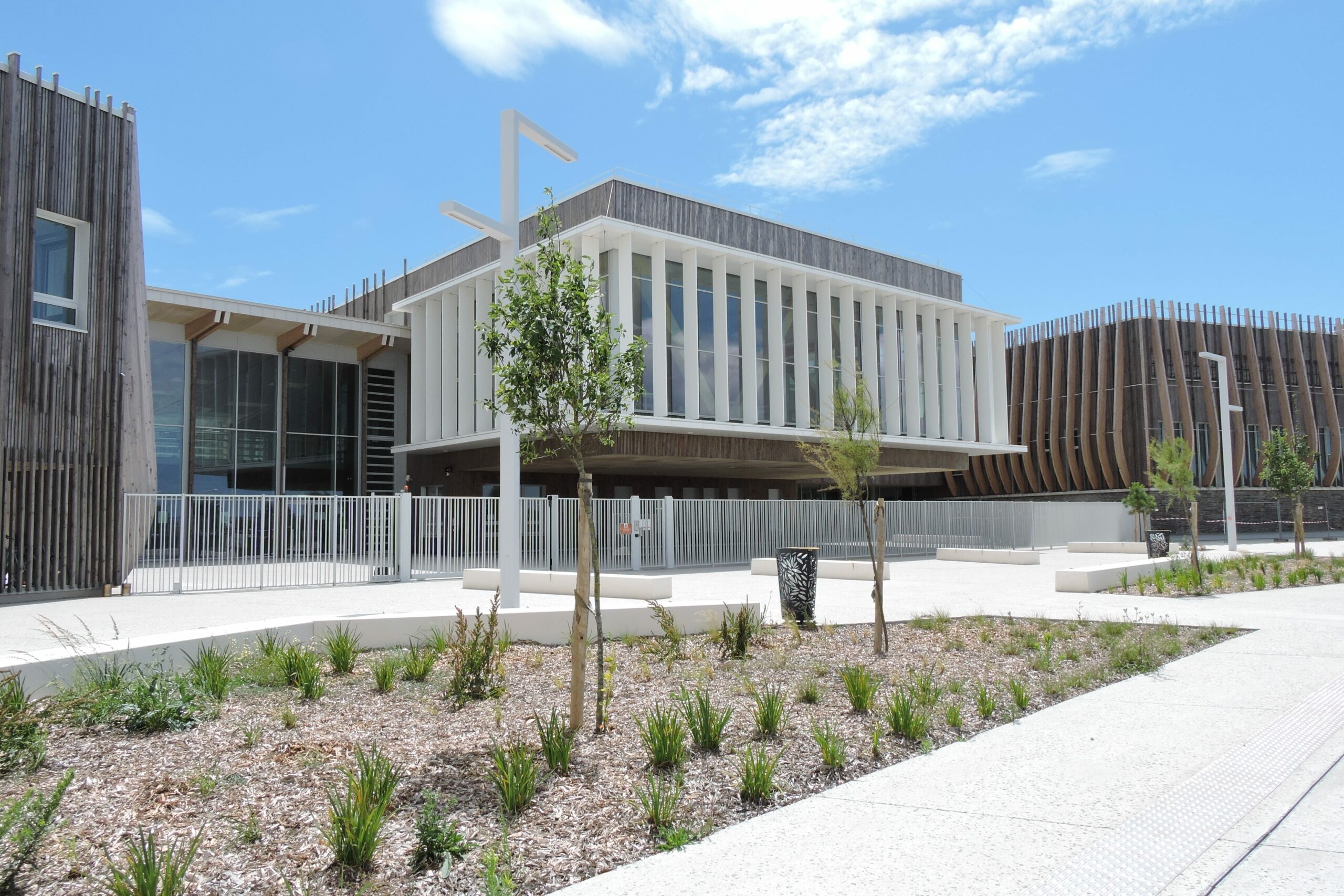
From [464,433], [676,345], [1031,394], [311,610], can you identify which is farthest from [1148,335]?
[311,610]

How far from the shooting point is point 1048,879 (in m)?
3.78

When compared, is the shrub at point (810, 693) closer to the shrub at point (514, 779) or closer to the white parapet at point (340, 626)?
the white parapet at point (340, 626)

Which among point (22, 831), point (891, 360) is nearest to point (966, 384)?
point (891, 360)

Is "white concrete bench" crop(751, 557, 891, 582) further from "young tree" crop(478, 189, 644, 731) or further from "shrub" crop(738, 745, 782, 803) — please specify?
"shrub" crop(738, 745, 782, 803)

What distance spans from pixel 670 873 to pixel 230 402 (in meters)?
30.6

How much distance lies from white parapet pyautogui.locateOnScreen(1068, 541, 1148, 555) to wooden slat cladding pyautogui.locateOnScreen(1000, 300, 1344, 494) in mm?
12816

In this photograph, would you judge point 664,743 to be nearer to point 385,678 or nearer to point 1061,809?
point 1061,809

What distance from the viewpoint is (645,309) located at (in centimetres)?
2697

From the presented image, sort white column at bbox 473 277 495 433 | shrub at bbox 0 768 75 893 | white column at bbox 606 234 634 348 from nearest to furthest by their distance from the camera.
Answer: shrub at bbox 0 768 75 893 → white column at bbox 606 234 634 348 → white column at bbox 473 277 495 433

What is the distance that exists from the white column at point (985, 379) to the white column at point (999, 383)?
24cm

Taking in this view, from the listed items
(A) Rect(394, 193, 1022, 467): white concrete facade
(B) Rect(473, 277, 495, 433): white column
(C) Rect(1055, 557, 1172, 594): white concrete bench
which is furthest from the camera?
(B) Rect(473, 277, 495, 433): white column

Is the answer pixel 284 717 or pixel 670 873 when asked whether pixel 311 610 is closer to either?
A: pixel 284 717

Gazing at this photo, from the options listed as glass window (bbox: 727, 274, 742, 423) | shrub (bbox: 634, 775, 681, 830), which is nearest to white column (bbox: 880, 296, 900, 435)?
glass window (bbox: 727, 274, 742, 423)

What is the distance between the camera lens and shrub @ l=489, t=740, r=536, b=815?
4551 millimetres
